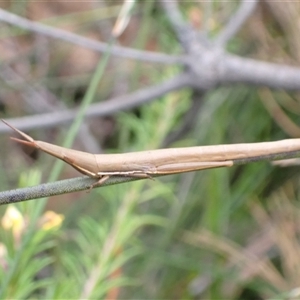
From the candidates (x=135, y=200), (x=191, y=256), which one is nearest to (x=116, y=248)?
(x=135, y=200)

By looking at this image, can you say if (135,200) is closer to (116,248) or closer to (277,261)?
(116,248)

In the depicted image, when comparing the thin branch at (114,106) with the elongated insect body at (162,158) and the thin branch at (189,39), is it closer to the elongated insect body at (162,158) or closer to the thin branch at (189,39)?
the thin branch at (189,39)

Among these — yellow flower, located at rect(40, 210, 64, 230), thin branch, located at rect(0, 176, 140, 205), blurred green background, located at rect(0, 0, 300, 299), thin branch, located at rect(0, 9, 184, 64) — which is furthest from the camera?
blurred green background, located at rect(0, 0, 300, 299)

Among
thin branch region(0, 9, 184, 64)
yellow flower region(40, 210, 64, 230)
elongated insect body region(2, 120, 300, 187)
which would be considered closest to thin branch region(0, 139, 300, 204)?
elongated insect body region(2, 120, 300, 187)

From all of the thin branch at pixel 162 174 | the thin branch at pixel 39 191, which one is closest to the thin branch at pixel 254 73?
the thin branch at pixel 162 174

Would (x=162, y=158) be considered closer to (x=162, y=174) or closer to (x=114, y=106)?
(x=162, y=174)

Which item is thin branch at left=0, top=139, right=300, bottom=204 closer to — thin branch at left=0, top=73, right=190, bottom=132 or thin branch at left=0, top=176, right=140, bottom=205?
thin branch at left=0, top=176, right=140, bottom=205

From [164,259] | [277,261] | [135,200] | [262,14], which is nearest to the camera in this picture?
[135,200]

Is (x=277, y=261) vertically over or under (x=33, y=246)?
over
